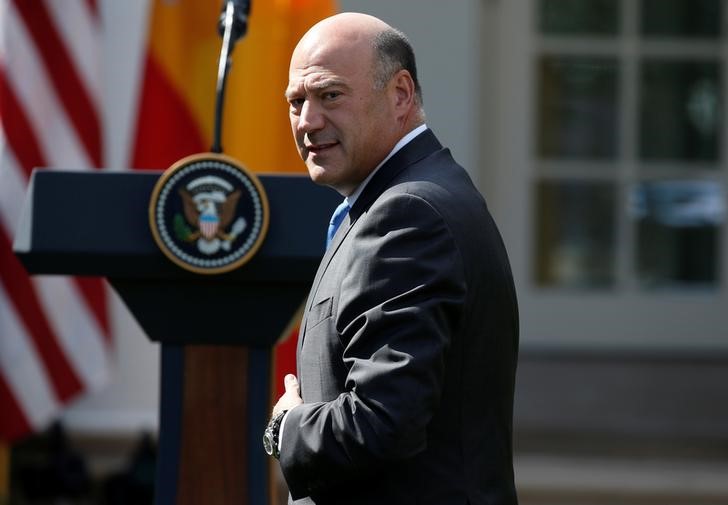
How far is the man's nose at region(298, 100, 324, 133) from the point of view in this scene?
6.56 feet

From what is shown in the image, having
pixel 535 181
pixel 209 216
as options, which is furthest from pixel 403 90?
pixel 535 181

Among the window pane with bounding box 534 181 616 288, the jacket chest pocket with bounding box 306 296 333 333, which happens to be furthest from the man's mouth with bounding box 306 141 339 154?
the window pane with bounding box 534 181 616 288

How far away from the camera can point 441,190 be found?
6.28ft

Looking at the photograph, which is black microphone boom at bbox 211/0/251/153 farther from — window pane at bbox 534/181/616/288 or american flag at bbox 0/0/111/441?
window pane at bbox 534/181/616/288

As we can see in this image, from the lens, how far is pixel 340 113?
1976 millimetres

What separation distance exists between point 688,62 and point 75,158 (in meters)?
2.89

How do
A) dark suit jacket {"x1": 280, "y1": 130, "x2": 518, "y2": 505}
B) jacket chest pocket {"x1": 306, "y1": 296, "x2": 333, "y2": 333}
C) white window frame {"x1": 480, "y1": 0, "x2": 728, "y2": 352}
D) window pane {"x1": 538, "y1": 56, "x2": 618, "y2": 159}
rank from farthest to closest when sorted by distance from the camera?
window pane {"x1": 538, "y1": 56, "x2": 618, "y2": 159}, white window frame {"x1": 480, "y1": 0, "x2": 728, "y2": 352}, jacket chest pocket {"x1": 306, "y1": 296, "x2": 333, "y2": 333}, dark suit jacket {"x1": 280, "y1": 130, "x2": 518, "y2": 505}

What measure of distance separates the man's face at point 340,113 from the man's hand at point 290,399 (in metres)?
0.33

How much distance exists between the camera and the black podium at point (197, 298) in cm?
278

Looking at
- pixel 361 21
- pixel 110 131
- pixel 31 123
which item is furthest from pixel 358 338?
→ pixel 110 131

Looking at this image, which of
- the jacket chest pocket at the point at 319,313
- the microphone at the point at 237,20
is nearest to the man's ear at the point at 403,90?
the jacket chest pocket at the point at 319,313

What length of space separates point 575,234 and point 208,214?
3.74 meters

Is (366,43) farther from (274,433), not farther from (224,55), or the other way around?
(224,55)

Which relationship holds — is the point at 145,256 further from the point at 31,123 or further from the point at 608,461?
the point at 608,461
